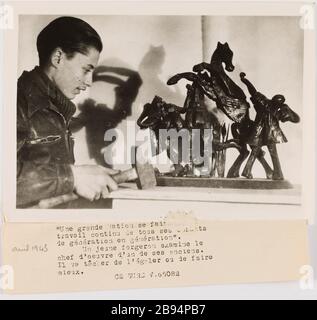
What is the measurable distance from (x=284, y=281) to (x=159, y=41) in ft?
1.33

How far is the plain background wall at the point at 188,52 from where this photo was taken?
33.8 inches

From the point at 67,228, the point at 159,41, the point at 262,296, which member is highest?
the point at 159,41

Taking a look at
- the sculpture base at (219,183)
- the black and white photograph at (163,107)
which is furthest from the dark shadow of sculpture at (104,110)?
the sculpture base at (219,183)

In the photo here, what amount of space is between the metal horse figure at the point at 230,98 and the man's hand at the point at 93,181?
7.1 inches

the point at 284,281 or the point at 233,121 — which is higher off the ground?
the point at 233,121

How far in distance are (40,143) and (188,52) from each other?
0.26m

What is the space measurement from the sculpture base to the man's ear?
23 cm

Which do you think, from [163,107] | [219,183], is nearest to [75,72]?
[163,107]

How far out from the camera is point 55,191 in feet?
2.80

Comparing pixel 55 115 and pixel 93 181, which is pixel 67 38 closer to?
pixel 55 115

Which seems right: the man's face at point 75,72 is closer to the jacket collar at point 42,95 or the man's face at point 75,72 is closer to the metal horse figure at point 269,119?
the jacket collar at point 42,95

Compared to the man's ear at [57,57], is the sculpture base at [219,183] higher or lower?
lower

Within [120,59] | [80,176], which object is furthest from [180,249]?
[120,59]

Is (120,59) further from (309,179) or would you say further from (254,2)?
(309,179)
